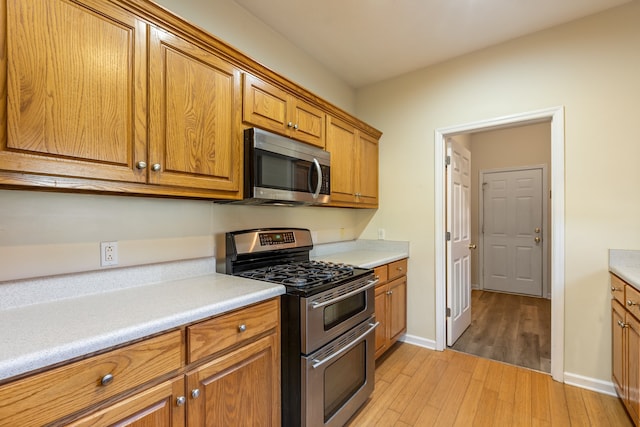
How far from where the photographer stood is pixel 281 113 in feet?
6.32

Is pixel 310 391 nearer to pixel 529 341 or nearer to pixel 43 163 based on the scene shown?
pixel 43 163

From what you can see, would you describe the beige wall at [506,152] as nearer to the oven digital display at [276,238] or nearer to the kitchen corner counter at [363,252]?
the kitchen corner counter at [363,252]

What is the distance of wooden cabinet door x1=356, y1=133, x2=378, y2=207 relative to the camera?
279 cm

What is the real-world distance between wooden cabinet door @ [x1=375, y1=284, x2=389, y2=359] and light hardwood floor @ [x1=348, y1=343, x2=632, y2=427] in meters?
0.19

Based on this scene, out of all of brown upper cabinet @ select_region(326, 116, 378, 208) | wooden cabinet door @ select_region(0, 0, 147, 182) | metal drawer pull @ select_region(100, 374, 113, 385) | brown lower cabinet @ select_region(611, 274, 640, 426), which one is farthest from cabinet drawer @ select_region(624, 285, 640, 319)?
wooden cabinet door @ select_region(0, 0, 147, 182)

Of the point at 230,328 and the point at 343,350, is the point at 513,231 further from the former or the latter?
the point at 230,328

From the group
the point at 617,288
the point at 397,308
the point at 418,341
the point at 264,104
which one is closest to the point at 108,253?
the point at 264,104

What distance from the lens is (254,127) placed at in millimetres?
1749

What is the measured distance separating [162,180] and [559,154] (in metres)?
2.71

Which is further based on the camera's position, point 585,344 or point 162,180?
point 585,344

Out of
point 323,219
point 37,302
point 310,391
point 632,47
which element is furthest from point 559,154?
point 37,302

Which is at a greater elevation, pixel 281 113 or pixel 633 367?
pixel 281 113

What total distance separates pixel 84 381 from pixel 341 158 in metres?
2.12

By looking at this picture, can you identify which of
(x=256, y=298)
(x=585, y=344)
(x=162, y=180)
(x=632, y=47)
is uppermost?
(x=632, y=47)
